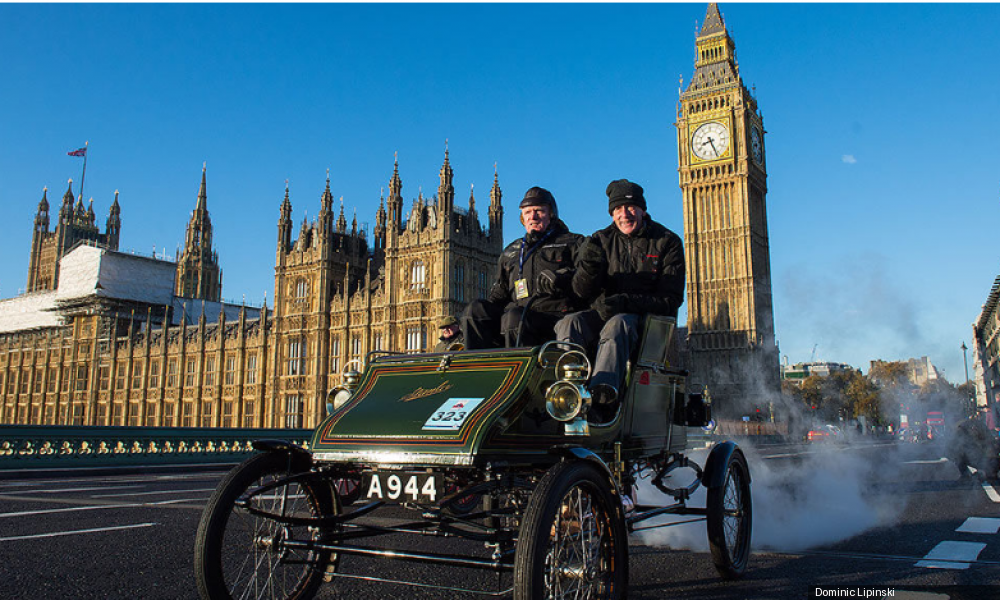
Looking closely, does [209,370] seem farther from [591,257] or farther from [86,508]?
[591,257]

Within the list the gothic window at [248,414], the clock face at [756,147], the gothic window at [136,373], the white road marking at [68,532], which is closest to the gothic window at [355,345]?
the gothic window at [248,414]

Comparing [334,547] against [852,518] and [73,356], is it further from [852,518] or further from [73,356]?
[73,356]

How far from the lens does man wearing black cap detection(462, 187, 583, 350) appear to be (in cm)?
458

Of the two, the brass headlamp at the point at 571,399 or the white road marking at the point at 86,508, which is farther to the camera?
the white road marking at the point at 86,508

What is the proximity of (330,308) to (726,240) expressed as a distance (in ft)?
110

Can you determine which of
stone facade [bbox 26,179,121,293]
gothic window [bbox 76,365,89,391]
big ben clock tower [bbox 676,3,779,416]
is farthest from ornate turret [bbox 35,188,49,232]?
big ben clock tower [bbox 676,3,779,416]

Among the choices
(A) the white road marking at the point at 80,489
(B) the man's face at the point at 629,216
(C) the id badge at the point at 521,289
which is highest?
(B) the man's face at the point at 629,216

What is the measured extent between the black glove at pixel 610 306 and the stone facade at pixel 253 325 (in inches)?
1307

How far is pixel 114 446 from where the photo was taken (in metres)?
17.8

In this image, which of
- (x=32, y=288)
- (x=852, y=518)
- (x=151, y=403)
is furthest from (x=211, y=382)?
(x=32, y=288)

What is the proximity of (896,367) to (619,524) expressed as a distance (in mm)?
90245

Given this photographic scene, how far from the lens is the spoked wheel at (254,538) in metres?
3.15

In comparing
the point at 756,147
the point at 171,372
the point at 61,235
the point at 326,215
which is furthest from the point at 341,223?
the point at 61,235

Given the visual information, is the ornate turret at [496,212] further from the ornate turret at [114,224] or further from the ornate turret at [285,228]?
the ornate turret at [114,224]
